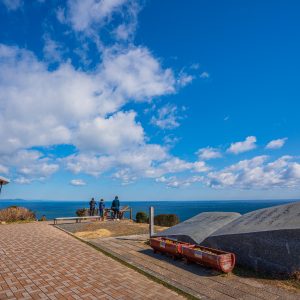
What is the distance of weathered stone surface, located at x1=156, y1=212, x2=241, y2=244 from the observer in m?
8.78

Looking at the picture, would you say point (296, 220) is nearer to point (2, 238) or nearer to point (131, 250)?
point (131, 250)

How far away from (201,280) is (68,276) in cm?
303

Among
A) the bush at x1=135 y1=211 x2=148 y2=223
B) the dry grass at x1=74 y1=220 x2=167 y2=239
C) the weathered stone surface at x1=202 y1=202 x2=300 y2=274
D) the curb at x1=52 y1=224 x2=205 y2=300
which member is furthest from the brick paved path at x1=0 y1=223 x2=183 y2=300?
the bush at x1=135 y1=211 x2=148 y2=223

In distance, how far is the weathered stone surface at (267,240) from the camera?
20.4 ft

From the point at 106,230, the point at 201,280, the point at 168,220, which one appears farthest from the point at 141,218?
→ the point at 201,280

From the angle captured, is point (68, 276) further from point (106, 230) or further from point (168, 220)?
point (168, 220)

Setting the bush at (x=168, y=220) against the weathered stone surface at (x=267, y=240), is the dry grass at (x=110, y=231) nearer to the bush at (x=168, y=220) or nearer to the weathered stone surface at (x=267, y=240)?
the bush at (x=168, y=220)

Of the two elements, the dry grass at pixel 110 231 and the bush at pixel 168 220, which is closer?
the dry grass at pixel 110 231

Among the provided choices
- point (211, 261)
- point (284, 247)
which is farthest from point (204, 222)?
point (284, 247)

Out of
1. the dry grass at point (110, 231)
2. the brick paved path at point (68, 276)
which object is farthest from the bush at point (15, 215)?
the brick paved path at point (68, 276)

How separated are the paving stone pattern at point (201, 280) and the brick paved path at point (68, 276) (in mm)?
494

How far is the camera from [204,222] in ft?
33.3

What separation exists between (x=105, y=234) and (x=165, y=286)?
313 inches

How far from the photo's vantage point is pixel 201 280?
20.7 feet
